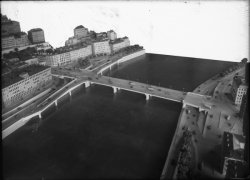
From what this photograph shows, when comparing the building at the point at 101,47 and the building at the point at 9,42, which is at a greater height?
the building at the point at 9,42

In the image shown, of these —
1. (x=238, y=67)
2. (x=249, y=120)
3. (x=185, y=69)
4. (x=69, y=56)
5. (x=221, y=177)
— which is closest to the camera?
(x=221, y=177)

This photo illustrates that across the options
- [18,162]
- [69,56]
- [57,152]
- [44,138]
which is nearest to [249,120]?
[57,152]

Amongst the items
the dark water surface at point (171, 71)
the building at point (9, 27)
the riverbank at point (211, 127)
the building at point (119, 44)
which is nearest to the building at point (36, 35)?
the building at point (9, 27)

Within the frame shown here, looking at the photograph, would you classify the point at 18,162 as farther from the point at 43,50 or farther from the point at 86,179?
the point at 43,50

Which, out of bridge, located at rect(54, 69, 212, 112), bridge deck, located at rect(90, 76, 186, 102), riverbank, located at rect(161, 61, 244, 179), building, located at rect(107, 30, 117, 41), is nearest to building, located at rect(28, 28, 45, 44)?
bridge, located at rect(54, 69, 212, 112)

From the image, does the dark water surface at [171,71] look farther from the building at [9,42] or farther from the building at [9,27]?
the building at [9,27]
